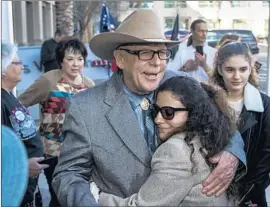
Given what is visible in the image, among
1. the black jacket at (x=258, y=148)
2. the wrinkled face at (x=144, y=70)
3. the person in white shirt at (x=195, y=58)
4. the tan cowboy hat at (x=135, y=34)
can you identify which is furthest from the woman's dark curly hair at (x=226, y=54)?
the person in white shirt at (x=195, y=58)

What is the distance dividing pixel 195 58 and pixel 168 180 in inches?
138

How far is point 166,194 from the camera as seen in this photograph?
1.60 m

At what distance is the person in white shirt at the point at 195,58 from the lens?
484 cm

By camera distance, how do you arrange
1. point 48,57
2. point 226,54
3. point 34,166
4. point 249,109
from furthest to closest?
point 48,57 < point 34,166 < point 226,54 < point 249,109

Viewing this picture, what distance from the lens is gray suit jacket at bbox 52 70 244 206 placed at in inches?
75.0

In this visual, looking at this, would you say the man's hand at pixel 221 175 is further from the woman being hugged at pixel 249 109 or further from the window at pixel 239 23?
the window at pixel 239 23

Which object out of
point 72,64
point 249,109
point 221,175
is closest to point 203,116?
point 221,175

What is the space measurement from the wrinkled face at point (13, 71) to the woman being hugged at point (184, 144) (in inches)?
56.4

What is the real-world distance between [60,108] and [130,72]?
5.81 feet

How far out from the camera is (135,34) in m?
2.06

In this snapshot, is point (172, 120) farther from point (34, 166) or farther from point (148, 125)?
point (34, 166)

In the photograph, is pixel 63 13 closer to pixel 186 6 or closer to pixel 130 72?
pixel 130 72

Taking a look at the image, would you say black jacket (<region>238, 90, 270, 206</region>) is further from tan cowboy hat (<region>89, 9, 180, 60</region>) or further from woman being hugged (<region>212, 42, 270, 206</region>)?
tan cowboy hat (<region>89, 9, 180, 60</region>)

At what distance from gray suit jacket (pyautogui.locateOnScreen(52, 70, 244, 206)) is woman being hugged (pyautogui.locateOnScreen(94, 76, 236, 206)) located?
0.13 m
